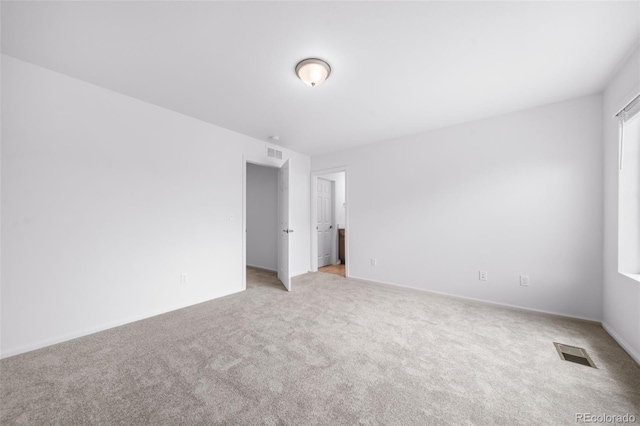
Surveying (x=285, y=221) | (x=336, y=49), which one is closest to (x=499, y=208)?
(x=336, y=49)

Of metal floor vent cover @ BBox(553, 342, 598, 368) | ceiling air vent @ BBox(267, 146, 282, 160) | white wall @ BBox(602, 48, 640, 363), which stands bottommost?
metal floor vent cover @ BBox(553, 342, 598, 368)

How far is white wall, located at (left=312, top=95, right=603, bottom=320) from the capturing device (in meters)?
2.58

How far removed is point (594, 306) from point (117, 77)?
216 inches

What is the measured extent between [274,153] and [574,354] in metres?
4.44

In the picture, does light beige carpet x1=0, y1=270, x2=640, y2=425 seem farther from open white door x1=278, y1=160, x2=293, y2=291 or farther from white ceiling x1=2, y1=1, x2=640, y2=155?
white ceiling x1=2, y1=1, x2=640, y2=155

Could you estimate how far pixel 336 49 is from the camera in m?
1.84

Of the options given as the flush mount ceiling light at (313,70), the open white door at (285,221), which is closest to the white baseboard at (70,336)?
the open white door at (285,221)

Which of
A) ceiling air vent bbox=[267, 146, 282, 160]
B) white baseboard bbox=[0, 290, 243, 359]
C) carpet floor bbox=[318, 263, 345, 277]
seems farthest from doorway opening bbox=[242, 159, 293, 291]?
white baseboard bbox=[0, 290, 243, 359]

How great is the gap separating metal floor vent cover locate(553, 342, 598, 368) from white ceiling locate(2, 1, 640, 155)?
2.51 m

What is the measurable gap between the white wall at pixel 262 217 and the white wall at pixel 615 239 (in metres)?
4.73

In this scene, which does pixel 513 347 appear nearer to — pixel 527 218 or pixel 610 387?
pixel 610 387

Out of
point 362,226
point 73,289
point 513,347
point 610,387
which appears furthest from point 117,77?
point 610,387

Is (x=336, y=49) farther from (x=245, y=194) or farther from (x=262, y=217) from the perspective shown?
(x=262, y=217)

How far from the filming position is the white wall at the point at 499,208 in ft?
8.45
